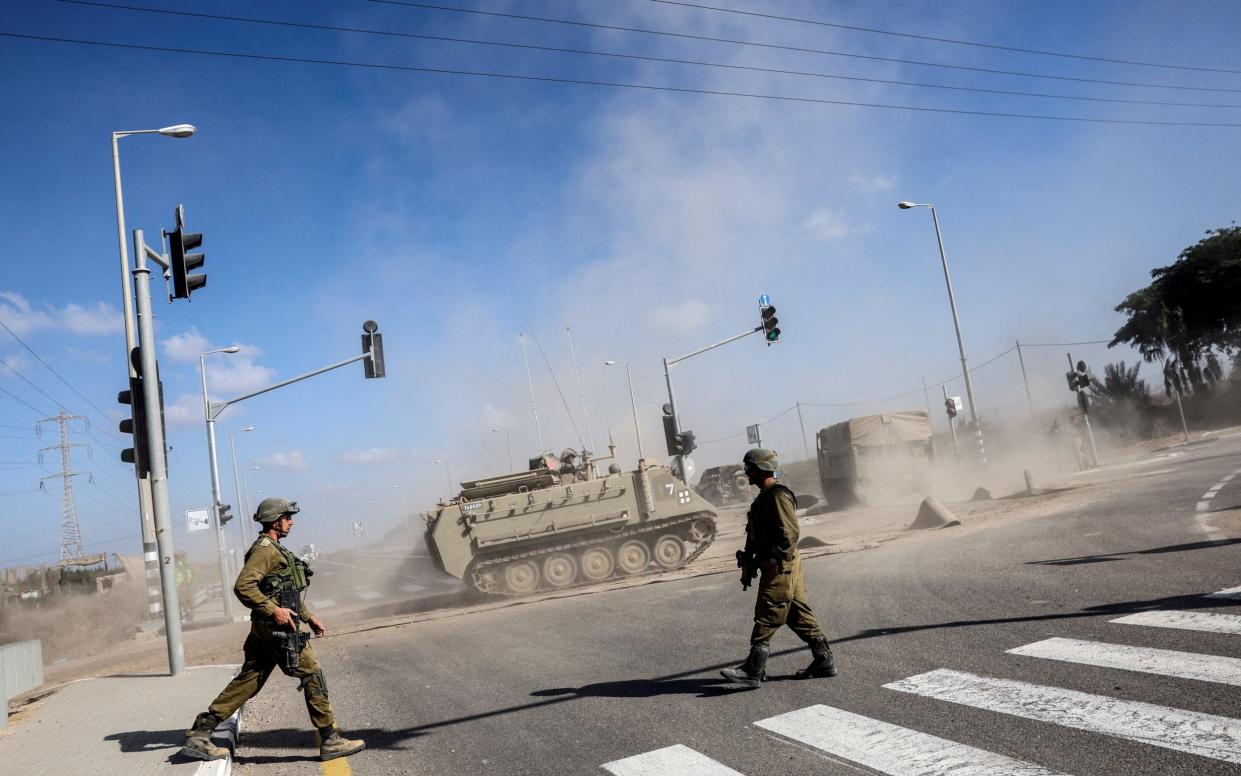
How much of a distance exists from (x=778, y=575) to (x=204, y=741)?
13.2 ft

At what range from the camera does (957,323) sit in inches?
1042

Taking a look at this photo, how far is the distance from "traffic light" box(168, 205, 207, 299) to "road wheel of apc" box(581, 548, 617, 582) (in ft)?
28.9

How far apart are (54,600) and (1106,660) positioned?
23998 millimetres

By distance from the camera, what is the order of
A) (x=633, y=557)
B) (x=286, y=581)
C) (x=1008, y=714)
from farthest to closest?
(x=633, y=557)
(x=286, y=581)
(x=1008, y=714)

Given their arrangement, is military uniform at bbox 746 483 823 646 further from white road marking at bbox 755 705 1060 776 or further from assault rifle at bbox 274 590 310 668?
assault rifle at bbox 274 590 310 668

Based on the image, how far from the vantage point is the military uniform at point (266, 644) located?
5.45 m

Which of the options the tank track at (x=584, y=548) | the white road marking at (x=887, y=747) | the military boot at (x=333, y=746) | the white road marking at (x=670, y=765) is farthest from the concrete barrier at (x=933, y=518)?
the military boot at (x=333, y=746)

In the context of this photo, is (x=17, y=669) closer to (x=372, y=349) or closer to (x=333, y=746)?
(x=333, y=746)

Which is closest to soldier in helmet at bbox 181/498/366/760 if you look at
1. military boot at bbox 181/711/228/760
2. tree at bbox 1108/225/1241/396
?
military boot at bbox 181/711/228/760

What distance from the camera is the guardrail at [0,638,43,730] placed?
742 centimetres

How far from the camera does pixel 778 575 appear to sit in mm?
5969

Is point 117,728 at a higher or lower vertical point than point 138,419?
lower

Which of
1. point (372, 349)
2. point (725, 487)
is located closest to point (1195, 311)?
point (725, 487)

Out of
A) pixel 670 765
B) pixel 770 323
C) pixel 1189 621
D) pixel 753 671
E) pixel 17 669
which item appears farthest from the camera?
pixel 770 323
